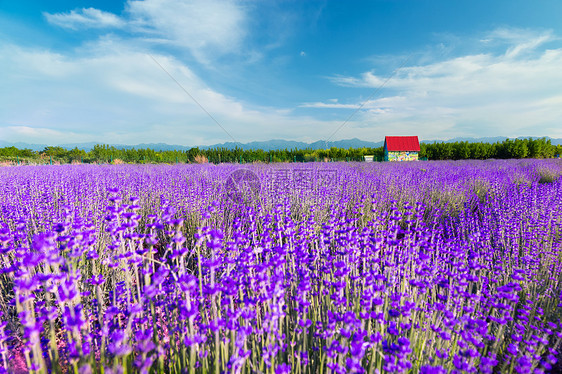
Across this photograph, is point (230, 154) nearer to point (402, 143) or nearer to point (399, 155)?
point (399, 155)

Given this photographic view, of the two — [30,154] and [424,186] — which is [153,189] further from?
[30,154]

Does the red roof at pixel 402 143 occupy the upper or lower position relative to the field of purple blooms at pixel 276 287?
upper

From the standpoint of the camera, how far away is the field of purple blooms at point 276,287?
995 mm

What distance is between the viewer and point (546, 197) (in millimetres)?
4281

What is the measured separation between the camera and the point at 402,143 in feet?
112

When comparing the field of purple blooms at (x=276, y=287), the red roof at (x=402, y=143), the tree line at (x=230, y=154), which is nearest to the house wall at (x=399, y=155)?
the red roof at (x=402, y=143)

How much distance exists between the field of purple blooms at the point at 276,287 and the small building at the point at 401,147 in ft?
88.5

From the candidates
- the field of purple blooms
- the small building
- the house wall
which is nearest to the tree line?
the house wall

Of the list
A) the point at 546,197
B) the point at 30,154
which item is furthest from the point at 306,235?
the point at 30,154

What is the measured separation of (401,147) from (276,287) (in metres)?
36.6

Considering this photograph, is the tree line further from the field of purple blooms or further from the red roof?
the field of purple blooms

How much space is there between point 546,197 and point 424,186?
206 cm

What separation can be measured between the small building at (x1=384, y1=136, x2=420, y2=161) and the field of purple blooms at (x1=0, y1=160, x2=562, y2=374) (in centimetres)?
2697

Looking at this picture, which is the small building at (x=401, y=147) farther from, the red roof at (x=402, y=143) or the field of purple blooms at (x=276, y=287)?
the field of purple blooms at (x=276, y=287)
